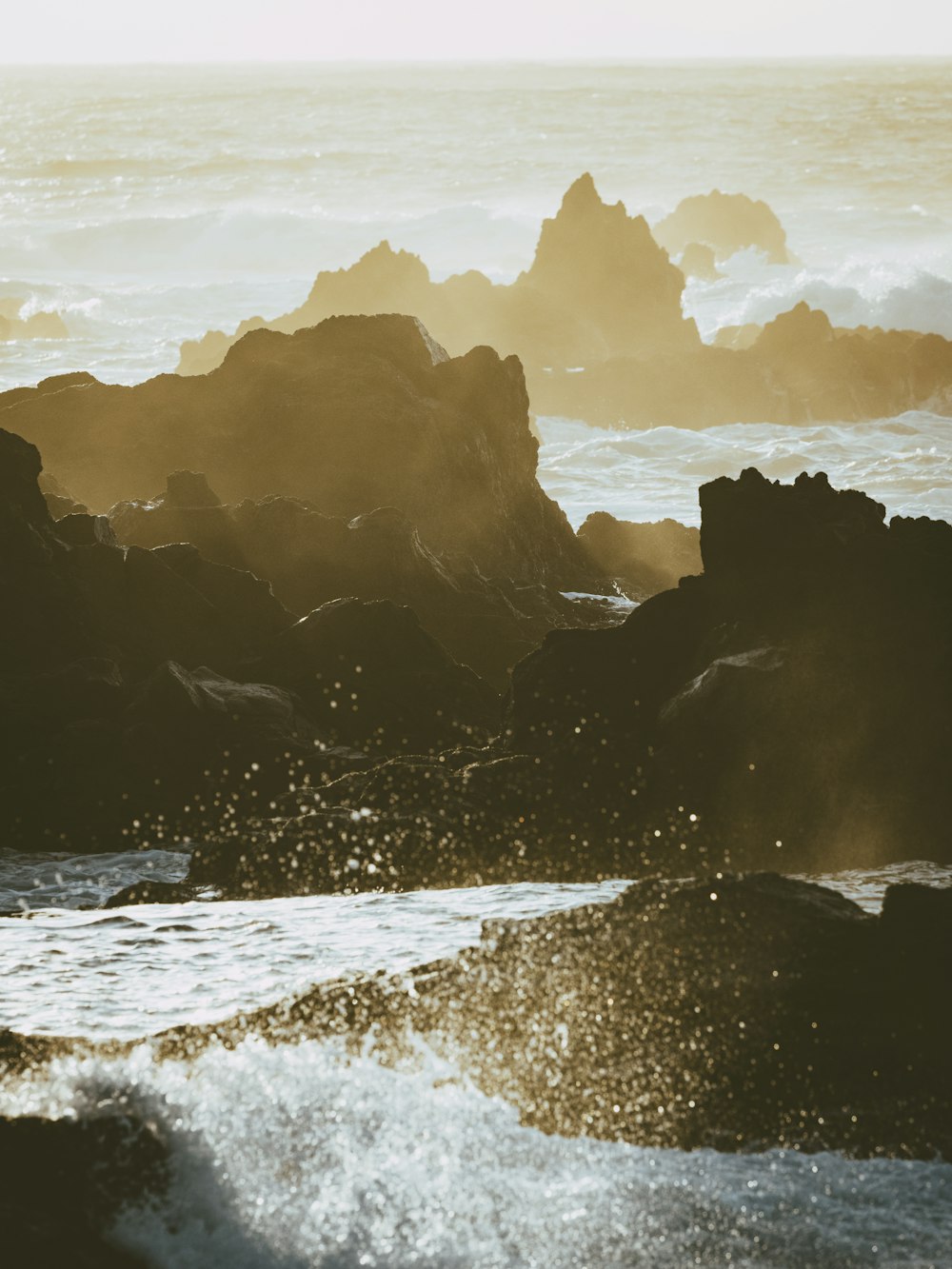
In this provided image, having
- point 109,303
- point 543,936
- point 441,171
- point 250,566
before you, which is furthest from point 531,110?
point 543,936

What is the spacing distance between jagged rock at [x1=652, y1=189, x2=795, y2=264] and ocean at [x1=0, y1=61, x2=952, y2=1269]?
14.7 feet

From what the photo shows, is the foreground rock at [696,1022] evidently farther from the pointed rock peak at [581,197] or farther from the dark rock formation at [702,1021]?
the pointed rock peak at [581,197]

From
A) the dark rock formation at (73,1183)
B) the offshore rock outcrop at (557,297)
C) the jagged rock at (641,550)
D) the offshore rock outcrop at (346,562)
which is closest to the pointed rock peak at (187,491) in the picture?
the offshore rock outcrop at (346,562)

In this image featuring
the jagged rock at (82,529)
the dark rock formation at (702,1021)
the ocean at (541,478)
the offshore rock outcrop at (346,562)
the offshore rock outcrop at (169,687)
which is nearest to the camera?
the ocean at (541,478)

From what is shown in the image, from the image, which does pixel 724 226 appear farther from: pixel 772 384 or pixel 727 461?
pixel 727 461

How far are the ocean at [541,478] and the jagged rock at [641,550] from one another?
11314 millimetres

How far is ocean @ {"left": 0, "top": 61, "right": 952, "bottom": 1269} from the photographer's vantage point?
8.62 metres

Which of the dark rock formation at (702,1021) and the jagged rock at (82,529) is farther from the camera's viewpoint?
the jagged rock at (82,529)

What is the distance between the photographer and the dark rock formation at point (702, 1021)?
30.1 feet

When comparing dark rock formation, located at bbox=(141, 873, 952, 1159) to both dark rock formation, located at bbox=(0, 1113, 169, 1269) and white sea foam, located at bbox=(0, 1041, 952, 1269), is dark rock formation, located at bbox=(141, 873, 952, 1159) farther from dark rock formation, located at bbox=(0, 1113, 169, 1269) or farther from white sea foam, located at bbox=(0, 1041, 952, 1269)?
dark rock formation, located at bbox=(0, 1113, 169, 1269)

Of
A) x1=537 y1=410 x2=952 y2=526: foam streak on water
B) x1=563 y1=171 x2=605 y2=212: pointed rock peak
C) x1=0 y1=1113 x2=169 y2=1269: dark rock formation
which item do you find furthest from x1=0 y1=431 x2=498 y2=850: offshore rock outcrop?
x1=563 y1=171 x2=605 y2=212: pointed rock peak

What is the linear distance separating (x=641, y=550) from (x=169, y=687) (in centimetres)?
1562

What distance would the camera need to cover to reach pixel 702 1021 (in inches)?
376

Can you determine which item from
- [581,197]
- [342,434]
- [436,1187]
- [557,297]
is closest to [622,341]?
[557,297]
